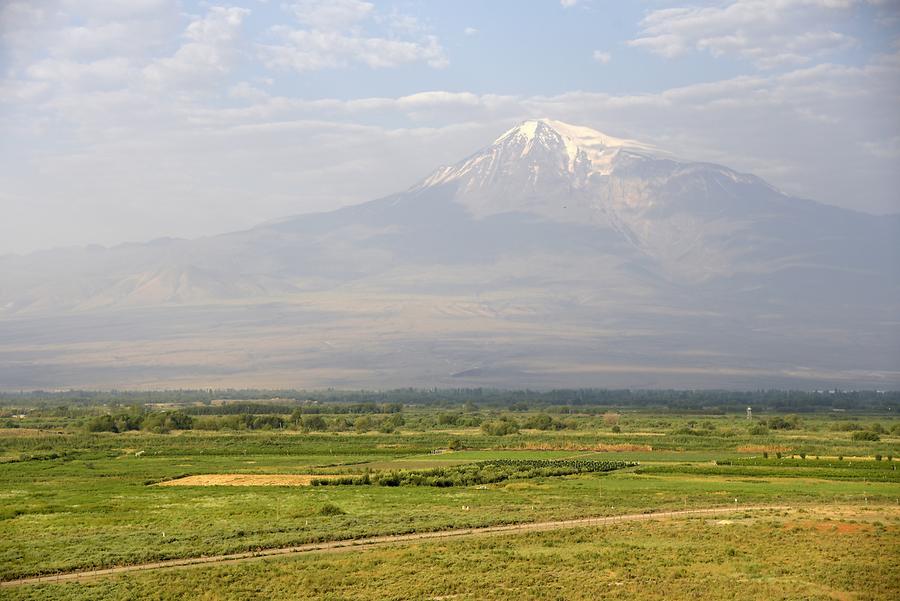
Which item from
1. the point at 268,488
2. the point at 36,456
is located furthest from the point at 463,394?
the point at 268,488

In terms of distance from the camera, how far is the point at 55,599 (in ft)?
98.4

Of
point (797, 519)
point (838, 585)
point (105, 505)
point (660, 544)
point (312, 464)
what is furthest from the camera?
point (312, 464)

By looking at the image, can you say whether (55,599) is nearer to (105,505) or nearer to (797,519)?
(105,505)

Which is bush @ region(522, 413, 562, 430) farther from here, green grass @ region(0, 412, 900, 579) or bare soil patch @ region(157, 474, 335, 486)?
bare soil patch @ region(157, 474, 335, 486)

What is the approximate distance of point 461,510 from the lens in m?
42.7

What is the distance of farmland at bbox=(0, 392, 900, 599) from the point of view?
103ft

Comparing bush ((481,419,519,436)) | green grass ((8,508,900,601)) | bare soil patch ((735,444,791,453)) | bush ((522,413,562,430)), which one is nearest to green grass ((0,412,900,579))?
bare soil patch ((735,444,791,453))

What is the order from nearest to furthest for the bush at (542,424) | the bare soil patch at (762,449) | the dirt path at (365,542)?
the dirt path at (365,542)
the bare soil patch at (762,449)
the bush at (542,424)

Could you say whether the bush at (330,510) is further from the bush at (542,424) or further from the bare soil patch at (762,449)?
the bush at (542,424)

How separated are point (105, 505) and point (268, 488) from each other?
24.2 ft

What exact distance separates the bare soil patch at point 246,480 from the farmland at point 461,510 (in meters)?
0.29

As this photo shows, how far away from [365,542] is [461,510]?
6.41 meters

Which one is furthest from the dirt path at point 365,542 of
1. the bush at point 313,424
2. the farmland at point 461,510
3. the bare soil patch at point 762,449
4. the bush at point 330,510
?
the bush at point 313,424

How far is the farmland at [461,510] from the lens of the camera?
31391 millimetres
